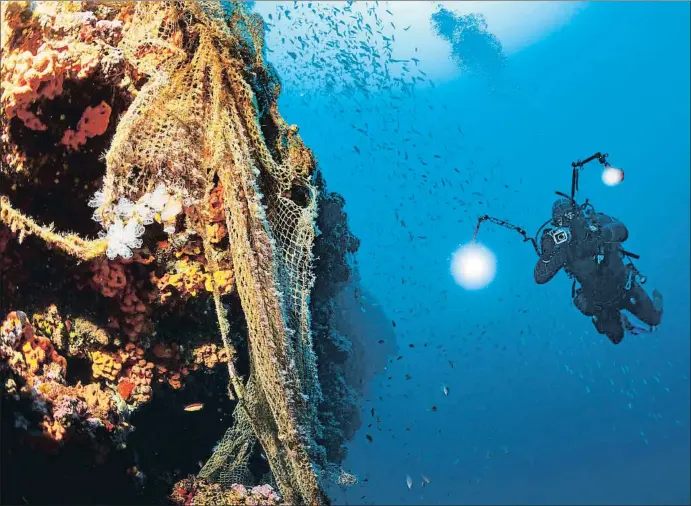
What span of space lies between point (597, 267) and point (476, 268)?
138 feet

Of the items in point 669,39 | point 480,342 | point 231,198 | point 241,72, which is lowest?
point 231,198

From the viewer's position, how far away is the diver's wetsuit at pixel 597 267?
6.37 meters

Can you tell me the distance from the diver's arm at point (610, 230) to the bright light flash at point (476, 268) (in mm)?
41779

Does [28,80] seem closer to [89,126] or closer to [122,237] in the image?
[89,126]

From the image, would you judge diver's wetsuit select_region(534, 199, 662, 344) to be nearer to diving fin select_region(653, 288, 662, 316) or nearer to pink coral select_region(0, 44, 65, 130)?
diving fin select_region(653, 288, 662, 316)

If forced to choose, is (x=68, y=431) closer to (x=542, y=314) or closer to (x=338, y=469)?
(x=338, y=469)

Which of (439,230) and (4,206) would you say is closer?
(4,206)

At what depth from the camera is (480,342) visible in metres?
52.3

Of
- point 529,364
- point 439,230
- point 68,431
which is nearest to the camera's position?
point 68,431

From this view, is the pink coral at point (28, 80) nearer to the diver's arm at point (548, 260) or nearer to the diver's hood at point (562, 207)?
the diver's arm at point (548, 260)

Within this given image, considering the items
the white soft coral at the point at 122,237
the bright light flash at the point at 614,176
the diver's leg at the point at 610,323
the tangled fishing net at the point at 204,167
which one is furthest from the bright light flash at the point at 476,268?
the white soft coral at the point at 122,237

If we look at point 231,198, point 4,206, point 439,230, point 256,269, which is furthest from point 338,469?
point 439,230

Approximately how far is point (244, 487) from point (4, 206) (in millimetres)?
3437

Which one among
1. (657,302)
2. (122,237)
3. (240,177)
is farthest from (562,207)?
(122,237)
